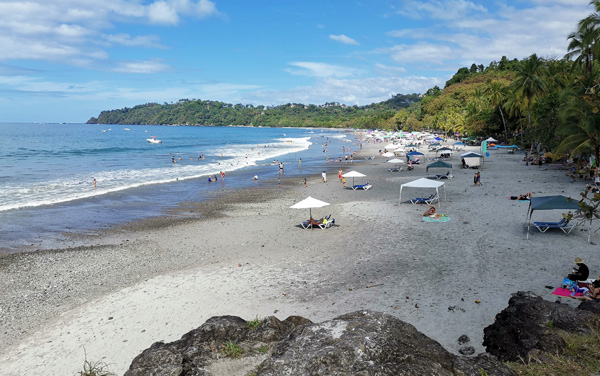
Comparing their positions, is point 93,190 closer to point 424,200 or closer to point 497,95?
point 424,200

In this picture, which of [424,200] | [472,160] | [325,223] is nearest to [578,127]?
[424,200]

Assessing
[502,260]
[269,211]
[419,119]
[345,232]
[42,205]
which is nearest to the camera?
[502,260]

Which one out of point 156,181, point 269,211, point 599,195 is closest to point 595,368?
point 599,195

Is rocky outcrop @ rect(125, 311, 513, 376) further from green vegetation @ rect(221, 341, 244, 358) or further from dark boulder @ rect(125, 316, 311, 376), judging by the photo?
green vegetation @ rect(221, 341, 244, 358)

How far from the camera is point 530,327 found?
6.13 meters

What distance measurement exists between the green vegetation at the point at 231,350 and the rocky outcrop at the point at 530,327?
3817 mm

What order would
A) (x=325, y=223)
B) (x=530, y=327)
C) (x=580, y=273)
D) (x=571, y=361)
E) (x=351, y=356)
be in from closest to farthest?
1. (x=351, y=356)
2. (x=571, y=361)
3. (x=530, y=327)
4. (x=580, y=273)
5. (x=325, y=223)

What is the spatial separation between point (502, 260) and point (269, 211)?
13.6 meters

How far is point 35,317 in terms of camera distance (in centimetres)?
1115

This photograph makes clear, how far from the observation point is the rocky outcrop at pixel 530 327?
5.61 meters

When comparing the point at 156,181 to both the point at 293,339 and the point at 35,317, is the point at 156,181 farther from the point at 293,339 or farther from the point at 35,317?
the point at 293,339

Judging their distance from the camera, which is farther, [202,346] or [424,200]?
[424,200]

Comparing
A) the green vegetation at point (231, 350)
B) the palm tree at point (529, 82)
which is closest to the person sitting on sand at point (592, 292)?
the green vegetation at point (231, 350)

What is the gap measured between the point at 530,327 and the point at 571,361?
4.82 ft
